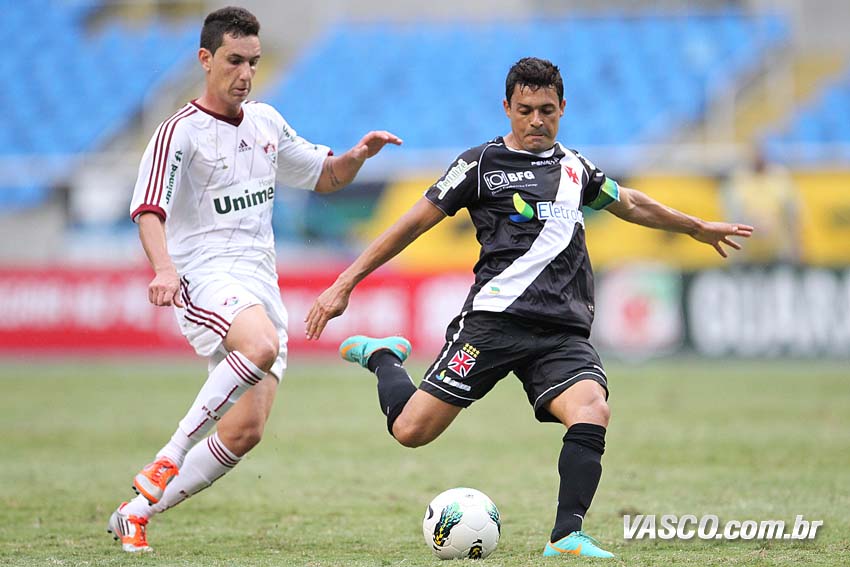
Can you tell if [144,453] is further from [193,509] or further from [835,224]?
[835,224]

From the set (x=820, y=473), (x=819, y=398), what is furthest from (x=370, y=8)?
(x=820, y=473)

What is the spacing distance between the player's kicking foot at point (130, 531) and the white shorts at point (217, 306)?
889 millimetres

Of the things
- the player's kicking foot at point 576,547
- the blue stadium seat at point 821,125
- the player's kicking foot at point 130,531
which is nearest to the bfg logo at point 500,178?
the player's kicking foot at point 576,547

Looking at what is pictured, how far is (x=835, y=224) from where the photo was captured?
17625 millimetres

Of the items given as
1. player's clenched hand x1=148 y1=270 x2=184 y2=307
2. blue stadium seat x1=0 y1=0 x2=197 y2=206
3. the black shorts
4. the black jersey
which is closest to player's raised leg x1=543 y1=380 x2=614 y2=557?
the black shorts

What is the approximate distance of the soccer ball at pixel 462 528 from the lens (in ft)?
17.8

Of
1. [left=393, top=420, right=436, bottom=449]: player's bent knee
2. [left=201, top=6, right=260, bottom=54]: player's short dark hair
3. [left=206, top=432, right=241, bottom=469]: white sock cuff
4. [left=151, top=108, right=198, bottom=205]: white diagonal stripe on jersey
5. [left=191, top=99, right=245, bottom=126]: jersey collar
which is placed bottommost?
[left=206, top=432, right=241, bottom=469]: white sock cuff

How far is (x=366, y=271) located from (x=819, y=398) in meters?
8.12

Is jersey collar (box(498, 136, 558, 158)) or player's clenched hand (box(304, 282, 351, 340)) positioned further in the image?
jersey collar (box(498, 136, 558, 158))

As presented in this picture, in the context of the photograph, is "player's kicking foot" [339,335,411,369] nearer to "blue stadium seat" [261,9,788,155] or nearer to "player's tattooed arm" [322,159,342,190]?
Answer: "player's tattooed arm" [322,159,342,190]

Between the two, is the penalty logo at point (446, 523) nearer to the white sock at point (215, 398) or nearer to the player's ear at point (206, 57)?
the white sock at point (215, 398)

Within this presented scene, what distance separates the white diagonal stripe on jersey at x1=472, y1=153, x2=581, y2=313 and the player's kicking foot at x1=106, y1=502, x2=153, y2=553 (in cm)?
196

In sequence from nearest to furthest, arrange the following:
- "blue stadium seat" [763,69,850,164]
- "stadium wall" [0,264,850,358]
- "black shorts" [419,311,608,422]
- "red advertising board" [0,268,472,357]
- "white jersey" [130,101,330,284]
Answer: "black shorts" [419,311,608,422], "white jersey" [130,101,330,284], "stadium wall" [0,264,850,358], "red advertising board" [0,268,472,357], "blue stadium seat" [763,69,850,164]

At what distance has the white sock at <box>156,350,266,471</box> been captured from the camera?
5.95 meters
